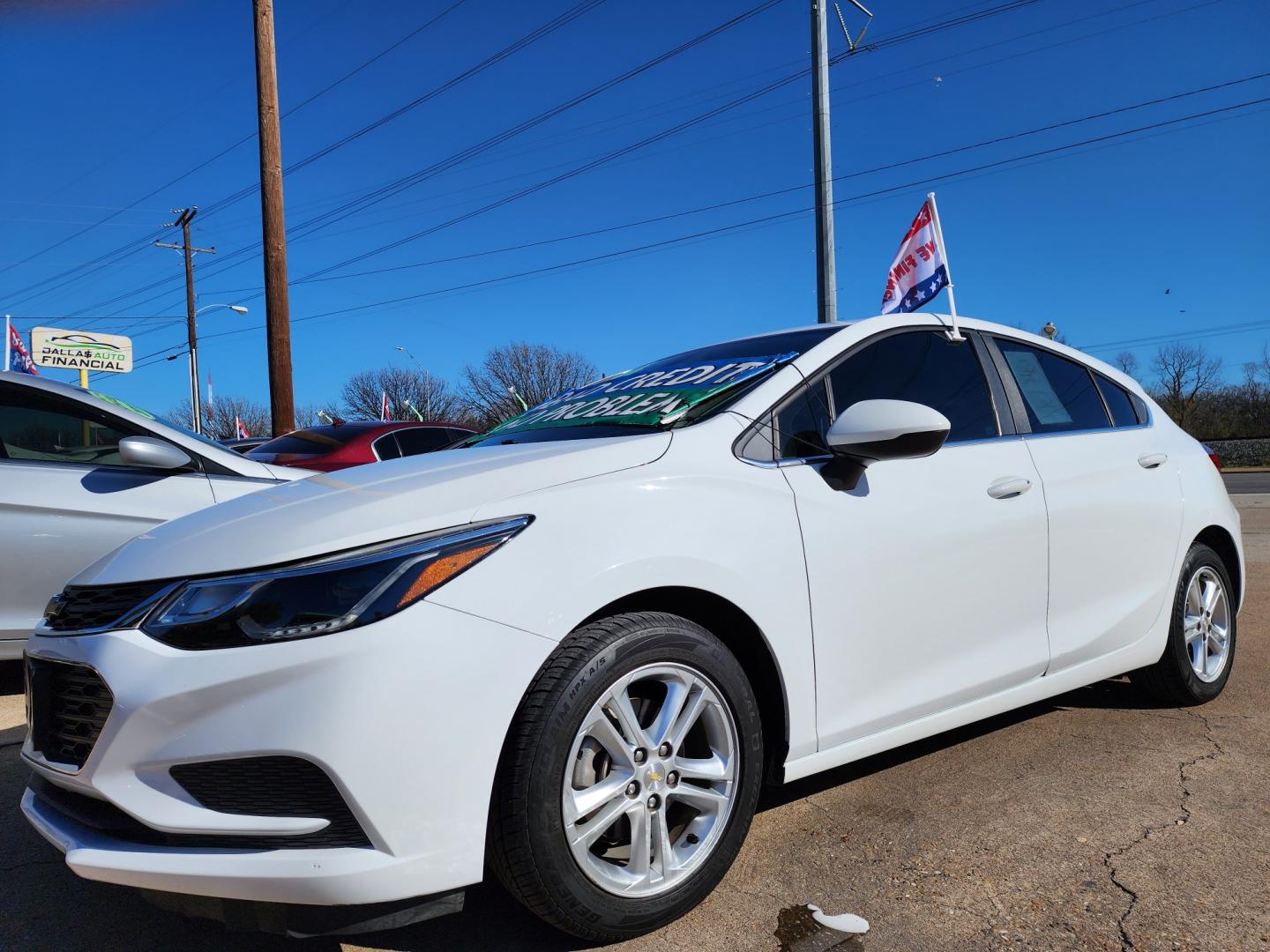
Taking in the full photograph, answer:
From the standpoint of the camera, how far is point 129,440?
4.09 meters

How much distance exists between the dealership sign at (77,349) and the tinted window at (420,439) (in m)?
30.0

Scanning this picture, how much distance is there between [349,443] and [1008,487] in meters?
5.68

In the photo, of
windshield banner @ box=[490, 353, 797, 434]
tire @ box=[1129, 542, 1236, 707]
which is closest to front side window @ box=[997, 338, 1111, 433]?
tire @ box=[1129, 542, 1236, 707]

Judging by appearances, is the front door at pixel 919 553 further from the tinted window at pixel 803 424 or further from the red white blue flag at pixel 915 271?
the red white blue flag at pixel 915 271

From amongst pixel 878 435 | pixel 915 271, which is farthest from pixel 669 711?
pixel 915 271

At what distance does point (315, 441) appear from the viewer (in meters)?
Result: 7.63

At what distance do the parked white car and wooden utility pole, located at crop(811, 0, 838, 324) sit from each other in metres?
8.99

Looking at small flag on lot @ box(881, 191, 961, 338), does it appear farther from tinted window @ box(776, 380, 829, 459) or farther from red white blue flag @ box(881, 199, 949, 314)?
tinted window @ box(776, 380, 829, 459)

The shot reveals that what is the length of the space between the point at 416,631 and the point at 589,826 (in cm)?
61

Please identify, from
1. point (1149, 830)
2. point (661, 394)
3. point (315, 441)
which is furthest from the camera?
point (315, 441)

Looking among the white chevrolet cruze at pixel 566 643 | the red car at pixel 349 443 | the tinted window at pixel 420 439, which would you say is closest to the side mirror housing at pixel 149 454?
the white chevrolet cruze at pixel 566 643

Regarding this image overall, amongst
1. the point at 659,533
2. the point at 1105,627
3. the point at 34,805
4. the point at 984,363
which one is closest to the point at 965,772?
the point at 1105,627

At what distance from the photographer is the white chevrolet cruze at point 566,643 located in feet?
6.12

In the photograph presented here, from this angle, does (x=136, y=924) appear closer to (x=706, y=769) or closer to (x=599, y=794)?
(x=599, y=794)
